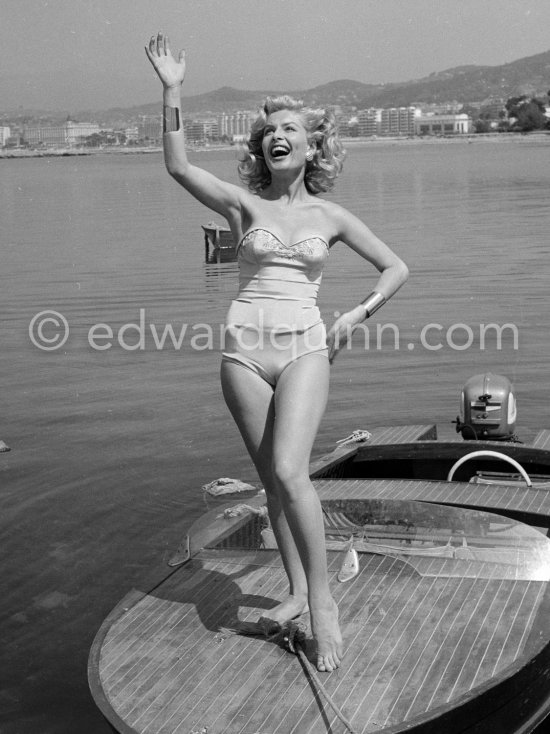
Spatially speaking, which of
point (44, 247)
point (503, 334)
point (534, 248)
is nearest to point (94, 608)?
point (503, 334)

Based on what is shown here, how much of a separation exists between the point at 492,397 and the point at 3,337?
1282cm

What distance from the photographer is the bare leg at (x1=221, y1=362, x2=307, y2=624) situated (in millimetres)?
5039

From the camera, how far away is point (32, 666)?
7469 millimetres

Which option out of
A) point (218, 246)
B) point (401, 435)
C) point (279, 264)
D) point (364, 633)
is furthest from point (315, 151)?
point (218, 246)

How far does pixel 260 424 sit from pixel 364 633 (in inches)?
45.9

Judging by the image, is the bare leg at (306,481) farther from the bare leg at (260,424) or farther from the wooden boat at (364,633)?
the wooden boat at (364,633)

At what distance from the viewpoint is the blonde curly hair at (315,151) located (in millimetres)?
5352

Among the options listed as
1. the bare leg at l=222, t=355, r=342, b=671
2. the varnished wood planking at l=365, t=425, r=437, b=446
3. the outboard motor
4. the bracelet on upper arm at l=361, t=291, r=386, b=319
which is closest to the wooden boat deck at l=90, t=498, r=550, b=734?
the bare leg at l=222, t=355, r=342, b=671

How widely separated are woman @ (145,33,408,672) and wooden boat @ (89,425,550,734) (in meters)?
0.29

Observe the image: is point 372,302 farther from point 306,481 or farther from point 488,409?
point 488,409

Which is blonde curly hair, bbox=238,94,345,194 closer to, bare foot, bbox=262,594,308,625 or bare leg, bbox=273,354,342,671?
bare leg, bbox=273,354,342,671

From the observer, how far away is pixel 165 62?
5055 millimetres

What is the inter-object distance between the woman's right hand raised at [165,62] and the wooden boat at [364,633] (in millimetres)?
2683

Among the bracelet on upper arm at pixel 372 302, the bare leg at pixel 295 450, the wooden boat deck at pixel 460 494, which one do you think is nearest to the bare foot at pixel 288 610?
the bare leg at pixel 295 450
